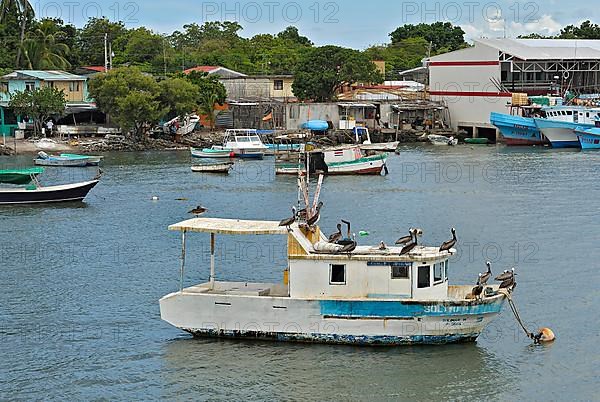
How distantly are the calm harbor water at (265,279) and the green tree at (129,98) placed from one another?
1229cm

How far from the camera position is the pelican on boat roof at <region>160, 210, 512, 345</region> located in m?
21.3

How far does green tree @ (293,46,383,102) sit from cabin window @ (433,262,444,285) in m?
55.6

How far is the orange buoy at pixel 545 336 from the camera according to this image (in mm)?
22672

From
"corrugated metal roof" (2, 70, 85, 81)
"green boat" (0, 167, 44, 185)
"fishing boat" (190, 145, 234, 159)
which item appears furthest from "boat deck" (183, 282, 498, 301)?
"corrugated metal roof" (2, 70, 85, 81)

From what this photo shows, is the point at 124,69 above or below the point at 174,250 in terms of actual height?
above

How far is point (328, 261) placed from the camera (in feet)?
70.6

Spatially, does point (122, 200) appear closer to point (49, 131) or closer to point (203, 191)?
point (203, 191)

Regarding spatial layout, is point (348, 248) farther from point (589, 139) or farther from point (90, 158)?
point (589, 139)

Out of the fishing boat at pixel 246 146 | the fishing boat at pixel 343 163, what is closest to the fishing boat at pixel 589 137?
the fishing boat at pixel 343 163

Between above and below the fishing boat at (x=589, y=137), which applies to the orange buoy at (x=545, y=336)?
below

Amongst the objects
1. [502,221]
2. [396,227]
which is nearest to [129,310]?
[396,227]

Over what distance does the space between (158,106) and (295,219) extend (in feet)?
150

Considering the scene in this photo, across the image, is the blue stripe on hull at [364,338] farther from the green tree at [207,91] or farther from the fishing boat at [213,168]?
the green tree at [207,91]

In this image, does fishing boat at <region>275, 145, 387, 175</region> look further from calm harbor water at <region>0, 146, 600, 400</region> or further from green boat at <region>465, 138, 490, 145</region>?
green boat at <region>465, 138, 490, 145</region>
